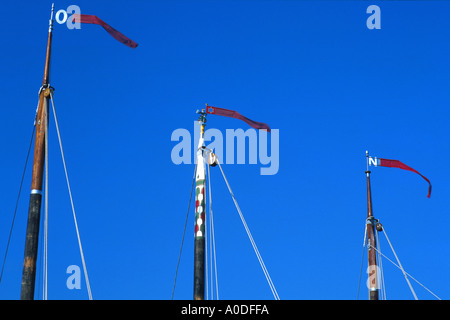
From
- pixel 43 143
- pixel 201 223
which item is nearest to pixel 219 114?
pixel 201 223

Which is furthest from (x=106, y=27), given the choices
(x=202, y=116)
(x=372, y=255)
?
(x=372, y=255)

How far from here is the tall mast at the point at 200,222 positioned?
117ft

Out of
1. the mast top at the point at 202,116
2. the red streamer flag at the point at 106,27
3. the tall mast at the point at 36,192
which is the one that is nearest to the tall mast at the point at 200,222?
the mast top at the point at 202,116

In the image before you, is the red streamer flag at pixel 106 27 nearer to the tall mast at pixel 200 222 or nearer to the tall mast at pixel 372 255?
the tall mast at pixel 200 222

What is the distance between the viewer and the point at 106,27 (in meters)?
37.4

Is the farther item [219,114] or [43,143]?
[219,114]

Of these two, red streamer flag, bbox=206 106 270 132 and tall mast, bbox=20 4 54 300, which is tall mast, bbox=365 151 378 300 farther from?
tall mast, bbox=20 4 54 300

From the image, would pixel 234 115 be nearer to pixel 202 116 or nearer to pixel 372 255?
pixel 202 116

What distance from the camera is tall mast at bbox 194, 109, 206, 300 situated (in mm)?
35594

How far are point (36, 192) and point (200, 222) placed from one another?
928 centimetres
